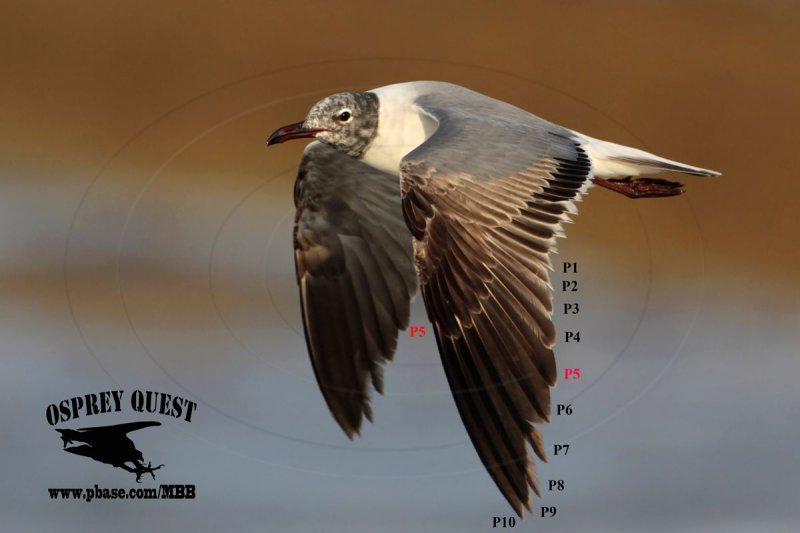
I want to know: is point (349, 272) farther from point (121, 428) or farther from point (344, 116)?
point (121, 428)

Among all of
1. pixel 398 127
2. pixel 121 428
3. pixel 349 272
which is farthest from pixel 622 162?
pixel 121 428

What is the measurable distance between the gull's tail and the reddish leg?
0.28 feet

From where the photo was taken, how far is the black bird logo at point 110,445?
412 centimetres

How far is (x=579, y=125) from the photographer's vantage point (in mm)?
4320

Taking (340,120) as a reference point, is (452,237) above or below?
below

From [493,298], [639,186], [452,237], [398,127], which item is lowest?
[493,298]

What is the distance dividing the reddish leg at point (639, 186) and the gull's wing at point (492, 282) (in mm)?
551

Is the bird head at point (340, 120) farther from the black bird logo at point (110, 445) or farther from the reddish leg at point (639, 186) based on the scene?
the black bird logo at point (110, 445)

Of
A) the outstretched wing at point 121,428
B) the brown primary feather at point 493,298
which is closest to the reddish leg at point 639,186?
the brown primary feather at point 493,298

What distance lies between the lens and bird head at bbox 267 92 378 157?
3.70 metres

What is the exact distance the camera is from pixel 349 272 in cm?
402

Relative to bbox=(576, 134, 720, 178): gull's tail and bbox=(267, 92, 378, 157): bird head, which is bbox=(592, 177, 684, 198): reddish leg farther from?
bbox=(267, 92, 378, 157): bird head

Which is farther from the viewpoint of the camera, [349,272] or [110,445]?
[110,445]

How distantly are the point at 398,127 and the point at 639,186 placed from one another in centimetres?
72
